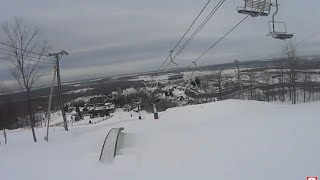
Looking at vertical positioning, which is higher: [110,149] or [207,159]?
[207,159]

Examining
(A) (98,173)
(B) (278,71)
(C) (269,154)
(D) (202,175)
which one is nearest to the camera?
(D) (202,175)

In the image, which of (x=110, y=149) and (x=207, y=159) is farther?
(x=110, y=149)

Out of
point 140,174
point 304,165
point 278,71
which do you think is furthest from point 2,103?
point 278,71

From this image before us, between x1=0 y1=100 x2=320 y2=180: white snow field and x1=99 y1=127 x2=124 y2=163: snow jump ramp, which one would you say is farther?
x1=99 y1=127 x2=124 y2=163: snow jump ramp

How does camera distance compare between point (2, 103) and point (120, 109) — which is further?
point (120, 109)

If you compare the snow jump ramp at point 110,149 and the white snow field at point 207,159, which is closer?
the white snow field at point 207,159

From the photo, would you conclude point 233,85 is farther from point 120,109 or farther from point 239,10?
point 239,10

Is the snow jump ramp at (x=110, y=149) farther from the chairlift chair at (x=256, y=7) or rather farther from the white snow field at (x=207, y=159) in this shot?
the chairlift chair at (x=256, y=7)

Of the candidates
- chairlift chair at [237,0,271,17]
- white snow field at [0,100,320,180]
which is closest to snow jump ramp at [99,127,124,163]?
white snow field at [0,100,320,180]

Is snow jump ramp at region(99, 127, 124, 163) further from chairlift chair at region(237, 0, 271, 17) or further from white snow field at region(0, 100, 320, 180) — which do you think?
chairlift chair at region(237, 0, 271, 17)

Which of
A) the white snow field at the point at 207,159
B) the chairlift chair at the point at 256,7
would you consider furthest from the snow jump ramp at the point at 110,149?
the chairlift chair at the point at 256,7

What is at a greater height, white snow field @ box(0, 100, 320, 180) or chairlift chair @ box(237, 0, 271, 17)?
chairlift chair @ box(237, 0, 271, 17)
